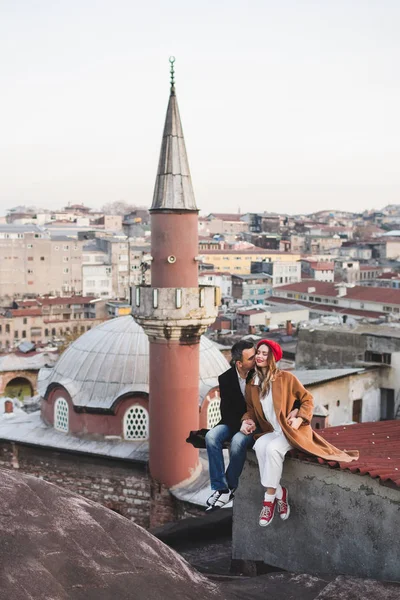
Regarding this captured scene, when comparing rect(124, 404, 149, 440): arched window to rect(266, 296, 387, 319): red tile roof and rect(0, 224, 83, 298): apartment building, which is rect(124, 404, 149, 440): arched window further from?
rect(0, 224, 83, 298): apartment building

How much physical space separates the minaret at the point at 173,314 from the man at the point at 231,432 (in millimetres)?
5870

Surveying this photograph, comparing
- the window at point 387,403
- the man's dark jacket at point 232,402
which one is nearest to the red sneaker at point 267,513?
the man's dark jacket at point 232,402

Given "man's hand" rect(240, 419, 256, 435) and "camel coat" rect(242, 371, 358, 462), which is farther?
"man's hand" rect(240, 419, 256, 435)

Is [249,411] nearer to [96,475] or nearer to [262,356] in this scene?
[262,356]

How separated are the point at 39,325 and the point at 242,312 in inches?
621

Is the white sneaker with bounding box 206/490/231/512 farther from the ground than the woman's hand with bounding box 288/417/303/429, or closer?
closer

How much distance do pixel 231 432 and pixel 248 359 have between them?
27.2 inches

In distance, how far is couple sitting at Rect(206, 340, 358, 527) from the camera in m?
5.30

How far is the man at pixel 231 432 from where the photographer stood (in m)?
5.76

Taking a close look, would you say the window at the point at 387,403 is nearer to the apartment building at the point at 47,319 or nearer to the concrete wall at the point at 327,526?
the concrete wall at the point at 327,526

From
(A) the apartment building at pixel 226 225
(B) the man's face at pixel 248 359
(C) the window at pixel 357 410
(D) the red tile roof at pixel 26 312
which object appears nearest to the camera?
(B) the man's face at pixel 248 359

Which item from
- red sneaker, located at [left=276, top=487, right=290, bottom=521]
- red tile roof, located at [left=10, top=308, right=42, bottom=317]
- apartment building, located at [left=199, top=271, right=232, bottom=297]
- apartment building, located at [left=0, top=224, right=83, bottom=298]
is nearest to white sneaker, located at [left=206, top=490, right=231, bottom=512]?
red sneaker, located at [left=276, top=487, right=290, bottom=521]

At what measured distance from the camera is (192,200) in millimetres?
12219

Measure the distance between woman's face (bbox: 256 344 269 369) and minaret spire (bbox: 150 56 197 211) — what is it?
22.7 feet
